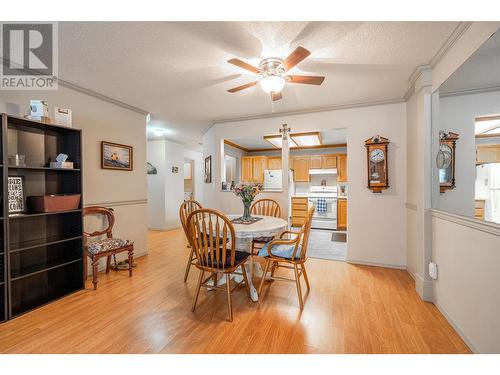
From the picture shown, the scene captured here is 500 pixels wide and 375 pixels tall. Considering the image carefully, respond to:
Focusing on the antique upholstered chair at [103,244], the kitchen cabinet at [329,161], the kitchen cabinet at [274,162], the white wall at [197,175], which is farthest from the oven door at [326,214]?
the antique upholstered chair at [103,244]

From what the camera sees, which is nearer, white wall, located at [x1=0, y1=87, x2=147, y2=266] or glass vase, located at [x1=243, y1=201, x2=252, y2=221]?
white wall, located at [x1=0, y1=87, x2=147, y2=266]

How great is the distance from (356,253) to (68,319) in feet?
11.2

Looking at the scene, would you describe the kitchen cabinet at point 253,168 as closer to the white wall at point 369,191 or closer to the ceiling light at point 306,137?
the ceiling light at point 306,137

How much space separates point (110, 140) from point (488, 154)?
5.01 meters

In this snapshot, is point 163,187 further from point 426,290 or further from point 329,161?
point 426,290

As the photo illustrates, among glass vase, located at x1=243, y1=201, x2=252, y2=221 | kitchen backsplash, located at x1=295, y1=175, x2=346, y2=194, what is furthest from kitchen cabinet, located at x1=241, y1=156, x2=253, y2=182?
glass vase, located at x1=243, y1=201, x2=252, y2=221

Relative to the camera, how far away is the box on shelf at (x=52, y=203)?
2.16 meters

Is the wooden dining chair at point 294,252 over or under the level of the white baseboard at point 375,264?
over

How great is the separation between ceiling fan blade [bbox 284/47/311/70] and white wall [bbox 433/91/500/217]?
6.98 feet

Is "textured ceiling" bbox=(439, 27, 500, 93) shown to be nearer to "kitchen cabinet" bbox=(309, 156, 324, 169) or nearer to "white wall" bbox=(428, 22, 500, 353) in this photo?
"white wall" bbox=(428, 22, 500, 353)

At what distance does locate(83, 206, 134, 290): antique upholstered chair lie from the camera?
8.32 ft

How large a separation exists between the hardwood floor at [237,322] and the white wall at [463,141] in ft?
3.63

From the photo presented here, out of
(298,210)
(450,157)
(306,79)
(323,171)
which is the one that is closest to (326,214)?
(298,210)
